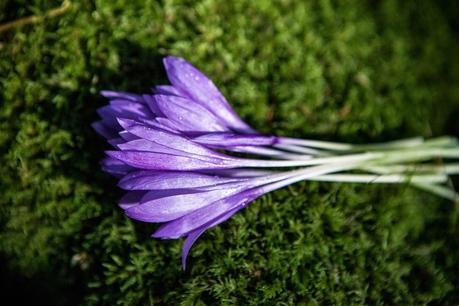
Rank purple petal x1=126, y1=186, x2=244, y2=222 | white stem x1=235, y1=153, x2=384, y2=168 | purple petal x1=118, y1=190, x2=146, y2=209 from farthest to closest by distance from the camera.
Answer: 1. white stem x1=235, y1=153, x2=384, y2=168
2. purple petal x1=118, y1=190, x2=146, y2=209
3. purple petal x1=126, y1=186, x2=244, y2=222

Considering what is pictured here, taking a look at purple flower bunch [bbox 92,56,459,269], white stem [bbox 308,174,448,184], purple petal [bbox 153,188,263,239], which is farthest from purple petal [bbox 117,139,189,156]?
white stem [bbox 308,174,448,184]

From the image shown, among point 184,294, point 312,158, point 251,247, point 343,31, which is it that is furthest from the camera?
point 343,31

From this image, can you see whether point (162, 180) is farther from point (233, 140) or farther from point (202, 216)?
A: point (233, 140)

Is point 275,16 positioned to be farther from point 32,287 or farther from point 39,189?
point 32,287

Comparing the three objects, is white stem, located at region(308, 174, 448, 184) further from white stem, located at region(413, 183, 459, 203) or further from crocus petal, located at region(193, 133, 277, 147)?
crocus petal, located at region(193, 133, 277, 147)

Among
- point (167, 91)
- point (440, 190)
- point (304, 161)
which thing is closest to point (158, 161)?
point (167, 91)

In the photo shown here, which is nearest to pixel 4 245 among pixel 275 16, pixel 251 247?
pixel 251 247
